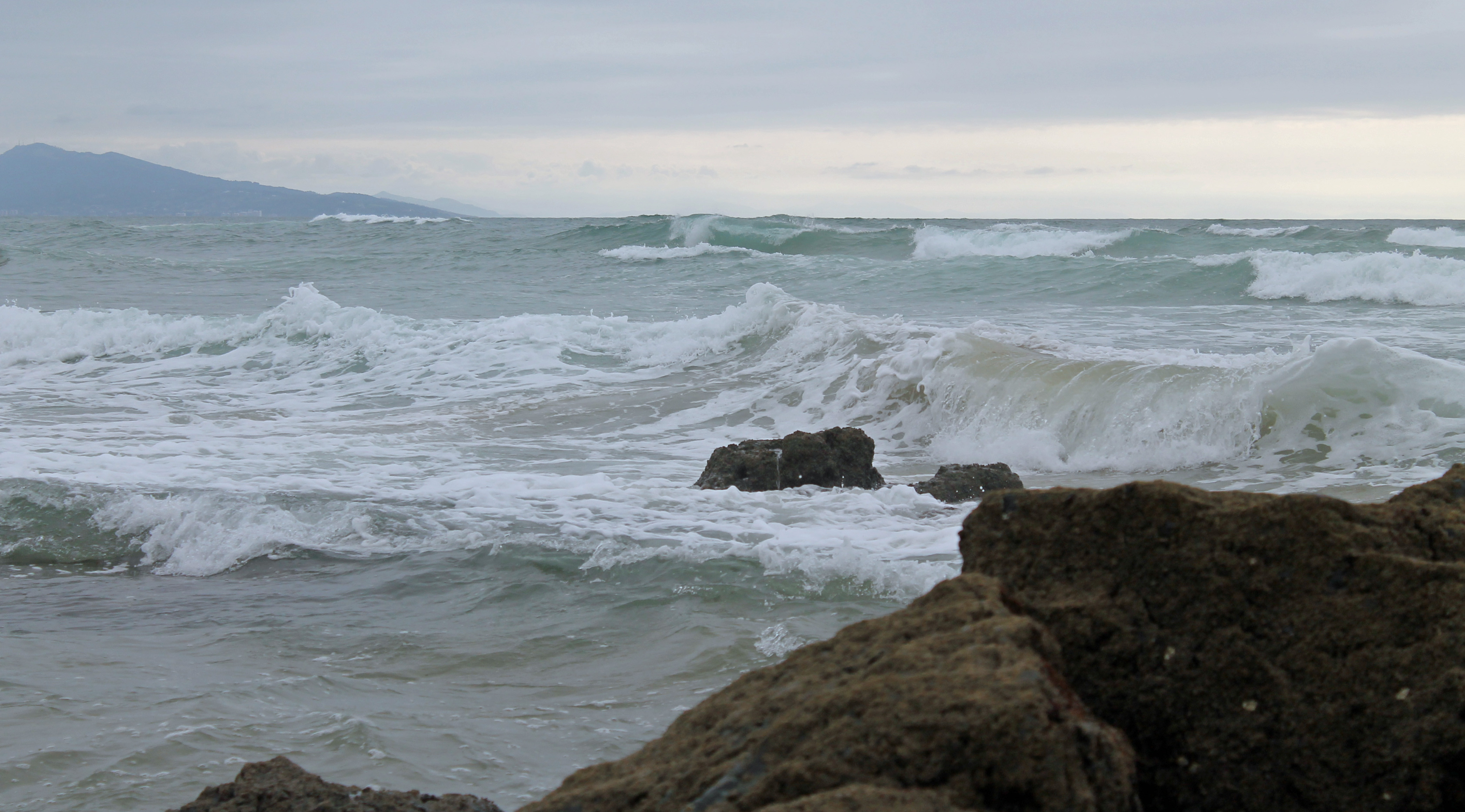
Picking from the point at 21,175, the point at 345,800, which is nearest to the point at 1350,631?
the point at 345,800

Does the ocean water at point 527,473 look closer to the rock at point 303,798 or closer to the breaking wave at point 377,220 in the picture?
the rock at point 303,798

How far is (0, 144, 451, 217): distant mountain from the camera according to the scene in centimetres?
9744

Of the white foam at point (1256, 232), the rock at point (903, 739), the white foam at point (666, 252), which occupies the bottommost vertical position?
the rock at point (903, 739)

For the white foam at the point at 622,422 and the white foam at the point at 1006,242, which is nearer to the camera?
the white foam at the point at 622,422

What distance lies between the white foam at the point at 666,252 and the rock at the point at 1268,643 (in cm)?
2582

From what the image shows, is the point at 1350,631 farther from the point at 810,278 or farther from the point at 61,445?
the point at 810,278

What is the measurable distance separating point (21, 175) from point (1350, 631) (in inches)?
6582

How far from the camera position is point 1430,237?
27797 mm

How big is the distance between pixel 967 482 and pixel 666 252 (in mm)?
24983

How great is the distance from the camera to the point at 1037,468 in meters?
7.64

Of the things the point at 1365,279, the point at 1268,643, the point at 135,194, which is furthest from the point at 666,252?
the point at 135,194

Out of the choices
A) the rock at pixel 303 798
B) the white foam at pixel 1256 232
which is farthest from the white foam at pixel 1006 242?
the rock at pixel 303 798

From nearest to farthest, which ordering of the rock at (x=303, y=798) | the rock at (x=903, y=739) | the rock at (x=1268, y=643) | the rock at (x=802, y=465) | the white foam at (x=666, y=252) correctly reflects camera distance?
the rock at (x=903, y=739) < the rock at (x=1268, y=643) < the rock at (x=303, y=798) < the rock at (x=802, y=465) < the white foam at (x=666, y=252)

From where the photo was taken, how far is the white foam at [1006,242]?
2975cm
